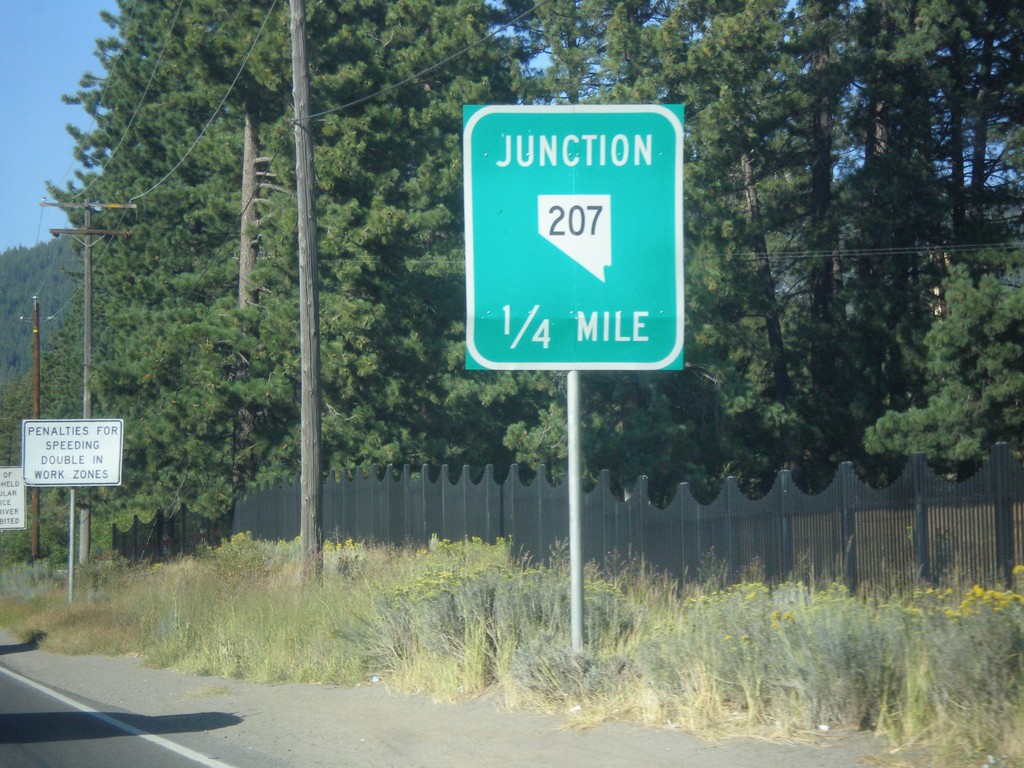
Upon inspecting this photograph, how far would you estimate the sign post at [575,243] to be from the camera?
26.7ft

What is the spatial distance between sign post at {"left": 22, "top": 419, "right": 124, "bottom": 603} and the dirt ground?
9891 millimetres

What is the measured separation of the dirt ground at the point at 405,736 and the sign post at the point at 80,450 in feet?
32.4

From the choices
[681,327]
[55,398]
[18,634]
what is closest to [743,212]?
[18,634]

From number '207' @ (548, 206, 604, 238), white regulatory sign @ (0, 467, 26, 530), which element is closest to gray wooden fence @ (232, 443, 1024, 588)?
number '207' @ (548, 206, 604, 238)

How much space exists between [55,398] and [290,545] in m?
46.3

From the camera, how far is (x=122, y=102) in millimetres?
47000

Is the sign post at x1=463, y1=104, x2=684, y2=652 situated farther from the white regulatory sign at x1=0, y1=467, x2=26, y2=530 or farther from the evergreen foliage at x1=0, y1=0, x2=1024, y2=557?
the white regulatory sign at x1=0, y1=467, x2=26, y2=530

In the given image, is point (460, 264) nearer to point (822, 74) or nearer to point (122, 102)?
point (822, 74)

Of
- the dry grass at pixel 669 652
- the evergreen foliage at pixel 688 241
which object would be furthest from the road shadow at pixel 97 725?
the evergreen foliage at pixel 688 241

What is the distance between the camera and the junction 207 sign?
21.0m

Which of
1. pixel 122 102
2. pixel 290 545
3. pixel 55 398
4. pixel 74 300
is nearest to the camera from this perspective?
pixel 290 545

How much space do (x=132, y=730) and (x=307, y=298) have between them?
8988 mm

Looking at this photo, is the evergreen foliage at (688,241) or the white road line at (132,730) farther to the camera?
the evergreen foliage at (688,241)

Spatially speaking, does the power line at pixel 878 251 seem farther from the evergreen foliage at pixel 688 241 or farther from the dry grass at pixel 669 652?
the dry grass at pixel 669 652
